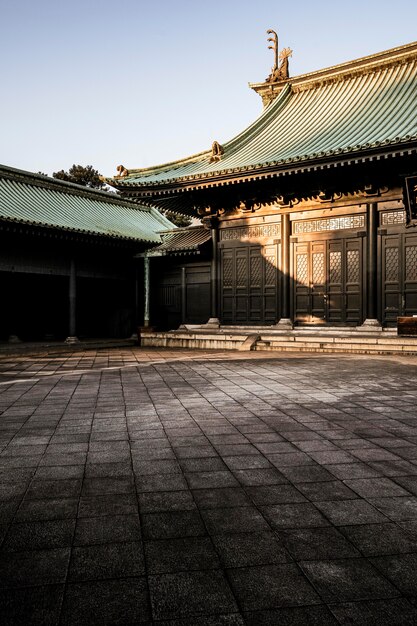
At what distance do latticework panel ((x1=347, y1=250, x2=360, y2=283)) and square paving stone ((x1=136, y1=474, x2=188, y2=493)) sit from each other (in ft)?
41.2

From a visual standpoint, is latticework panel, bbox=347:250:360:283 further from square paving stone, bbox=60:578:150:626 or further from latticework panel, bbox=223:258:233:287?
square paving stone, bbox=60:578:150:626

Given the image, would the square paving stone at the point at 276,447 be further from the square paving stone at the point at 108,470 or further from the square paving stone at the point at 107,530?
the square paving stone at the point at 107,530

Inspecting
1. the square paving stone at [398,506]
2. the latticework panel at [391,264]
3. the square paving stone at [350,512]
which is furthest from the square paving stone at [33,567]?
the latticework panel at [391,264]

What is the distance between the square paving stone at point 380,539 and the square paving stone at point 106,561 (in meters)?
1.20

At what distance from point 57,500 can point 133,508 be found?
1.86ft

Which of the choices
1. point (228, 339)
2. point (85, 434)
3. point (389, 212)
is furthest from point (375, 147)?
point (85, 434)

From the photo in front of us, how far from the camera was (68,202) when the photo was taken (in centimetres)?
2053

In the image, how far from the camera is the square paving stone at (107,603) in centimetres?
202

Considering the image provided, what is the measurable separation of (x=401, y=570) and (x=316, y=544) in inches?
18.0

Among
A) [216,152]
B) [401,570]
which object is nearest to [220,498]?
[401,570]

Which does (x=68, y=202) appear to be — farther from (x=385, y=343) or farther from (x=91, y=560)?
(x=91, y=560)

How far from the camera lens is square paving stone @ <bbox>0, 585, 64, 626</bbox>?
2.01m

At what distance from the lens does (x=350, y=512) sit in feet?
10.2

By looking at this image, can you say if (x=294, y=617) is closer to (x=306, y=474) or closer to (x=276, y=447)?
(x=306, y=474)
